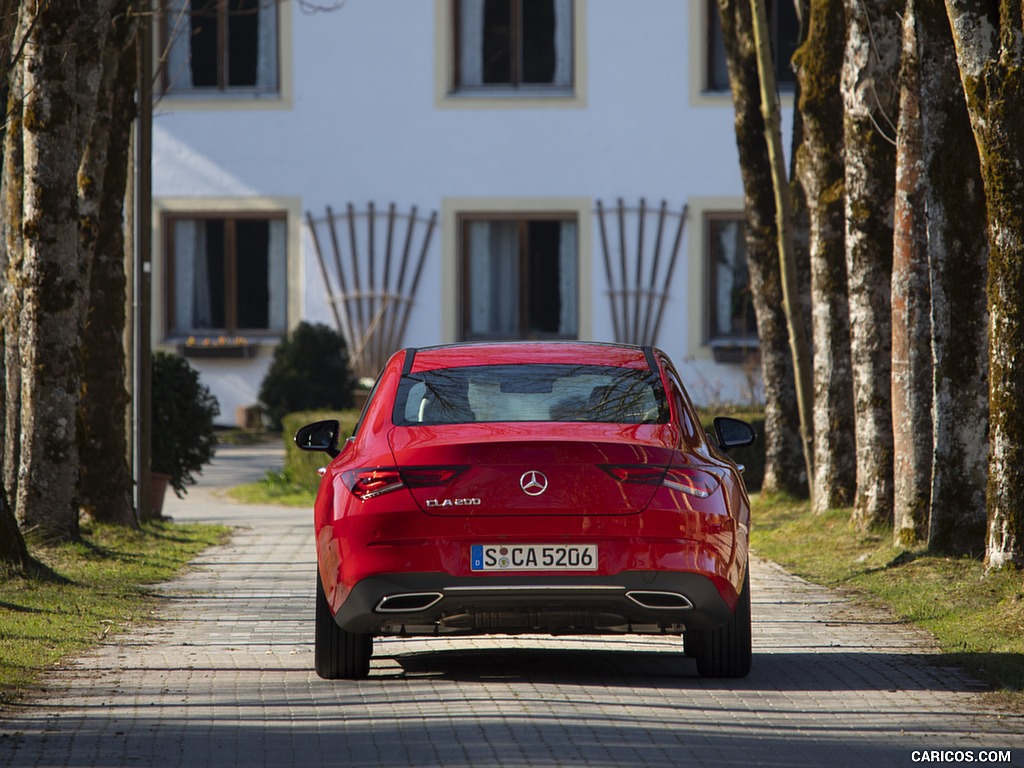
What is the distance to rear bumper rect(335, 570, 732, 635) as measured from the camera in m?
7.09

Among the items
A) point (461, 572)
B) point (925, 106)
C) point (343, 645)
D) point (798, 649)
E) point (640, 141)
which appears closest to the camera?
point (461, 572)

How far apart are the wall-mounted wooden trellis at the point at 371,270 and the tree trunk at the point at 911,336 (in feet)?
56.7

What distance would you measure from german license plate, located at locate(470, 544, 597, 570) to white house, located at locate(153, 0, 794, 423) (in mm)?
21626

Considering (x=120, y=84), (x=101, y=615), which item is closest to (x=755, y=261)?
(x=120, y=84)

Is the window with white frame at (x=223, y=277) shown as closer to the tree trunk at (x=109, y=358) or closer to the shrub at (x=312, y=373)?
the shrub at (x=312, y=373)

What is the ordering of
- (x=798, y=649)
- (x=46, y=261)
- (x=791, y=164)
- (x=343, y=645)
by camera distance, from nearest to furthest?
(x=343, y=645), (x=798, y=649), (x=46, y=261), (x=791, y=164)

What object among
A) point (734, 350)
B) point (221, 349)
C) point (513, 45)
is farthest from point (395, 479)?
point (513, 45)

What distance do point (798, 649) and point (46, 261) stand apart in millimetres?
6224

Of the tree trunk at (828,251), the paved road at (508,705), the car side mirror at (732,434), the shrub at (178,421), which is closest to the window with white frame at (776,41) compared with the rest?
the tree trunk at (828,251)

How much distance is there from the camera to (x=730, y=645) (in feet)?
25.2

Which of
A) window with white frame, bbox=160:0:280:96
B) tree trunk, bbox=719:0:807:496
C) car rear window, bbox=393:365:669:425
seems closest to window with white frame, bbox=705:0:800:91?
window with white frame, bbox=160:0:280:96

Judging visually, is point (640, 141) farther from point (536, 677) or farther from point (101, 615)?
point (536, 677)

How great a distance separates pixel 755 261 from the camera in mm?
17875

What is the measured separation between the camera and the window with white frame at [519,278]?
29.8m
